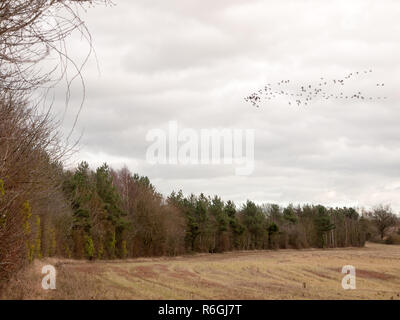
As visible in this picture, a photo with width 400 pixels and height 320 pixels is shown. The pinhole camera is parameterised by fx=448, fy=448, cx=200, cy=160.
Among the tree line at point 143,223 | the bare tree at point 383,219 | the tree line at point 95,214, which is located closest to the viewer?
the tree line at point 95,214

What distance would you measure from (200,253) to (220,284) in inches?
1919

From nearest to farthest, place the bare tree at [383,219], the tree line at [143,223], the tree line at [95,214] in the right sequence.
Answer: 1. the tree line at [95,214]
2. the tree line at [143,223]
3. the bare tree at [383,219]

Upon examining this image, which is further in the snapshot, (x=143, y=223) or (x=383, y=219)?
(x=383, y=219)

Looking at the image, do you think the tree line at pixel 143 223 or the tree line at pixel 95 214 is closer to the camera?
the tree line at pixel 95 214

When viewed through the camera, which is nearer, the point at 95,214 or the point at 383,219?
the point at 95,214

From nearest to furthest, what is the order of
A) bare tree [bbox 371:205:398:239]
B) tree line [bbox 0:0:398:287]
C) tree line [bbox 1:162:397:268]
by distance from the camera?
tree line [bbox 0:0:398:287] < tree line [bbox 1:162:397:268] < bare tree [bbox 371:205:398:239]

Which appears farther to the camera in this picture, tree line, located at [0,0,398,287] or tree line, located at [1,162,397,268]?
tree line, located at [1,162,397,268]

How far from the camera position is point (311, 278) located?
32.7 m

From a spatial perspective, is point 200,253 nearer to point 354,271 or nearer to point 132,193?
point 132,193

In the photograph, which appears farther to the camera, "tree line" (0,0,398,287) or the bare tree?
the bare tree

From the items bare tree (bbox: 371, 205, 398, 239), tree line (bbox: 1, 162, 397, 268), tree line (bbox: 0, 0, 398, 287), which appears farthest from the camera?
bare tree (bbox: 371, 205, 398, 239)

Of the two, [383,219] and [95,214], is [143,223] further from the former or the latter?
[383,219]

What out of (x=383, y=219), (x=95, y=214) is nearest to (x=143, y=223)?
(x=95, y=214)
